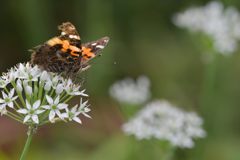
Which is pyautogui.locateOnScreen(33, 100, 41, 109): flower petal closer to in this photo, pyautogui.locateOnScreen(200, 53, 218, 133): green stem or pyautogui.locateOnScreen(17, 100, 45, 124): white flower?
pyautogui.locateOnScreen(17, 100, 45, 124): white flower

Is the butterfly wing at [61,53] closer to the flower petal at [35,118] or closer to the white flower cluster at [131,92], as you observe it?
the flower petal at [35,118]

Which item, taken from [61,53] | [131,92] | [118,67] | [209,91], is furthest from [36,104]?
[118,67]

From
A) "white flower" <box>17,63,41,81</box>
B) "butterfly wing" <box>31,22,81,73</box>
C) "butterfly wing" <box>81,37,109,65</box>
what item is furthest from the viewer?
"butterfly wing" <box>81,37,109,65</box>

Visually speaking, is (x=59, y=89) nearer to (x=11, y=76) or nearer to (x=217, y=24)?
(x=11, y=76)

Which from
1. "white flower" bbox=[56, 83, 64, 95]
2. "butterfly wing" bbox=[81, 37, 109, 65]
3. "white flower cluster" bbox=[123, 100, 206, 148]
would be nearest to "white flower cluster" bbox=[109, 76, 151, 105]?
"white flower cluster" bbox=[123, 100, 206, 148]

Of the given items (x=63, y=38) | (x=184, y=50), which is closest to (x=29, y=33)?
(x=184, y=50)

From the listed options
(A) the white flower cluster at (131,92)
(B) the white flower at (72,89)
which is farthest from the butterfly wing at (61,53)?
(A) the white flower cluster at (131,92)
